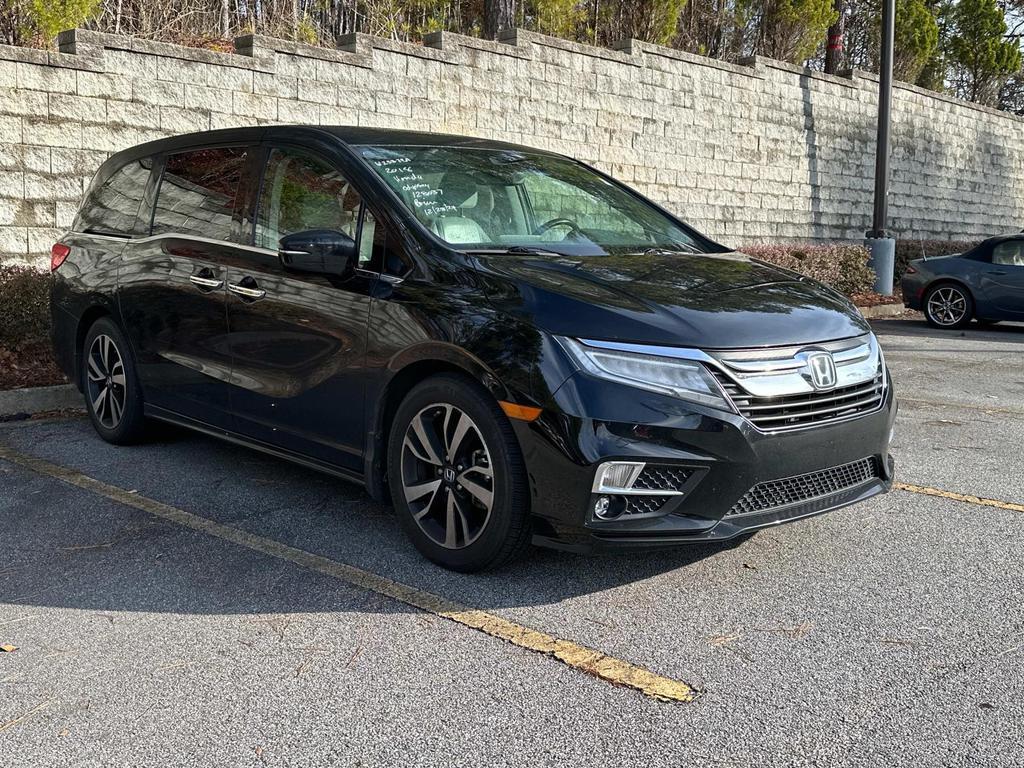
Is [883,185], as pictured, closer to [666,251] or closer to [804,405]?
[666,251]

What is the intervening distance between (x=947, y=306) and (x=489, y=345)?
11768mm

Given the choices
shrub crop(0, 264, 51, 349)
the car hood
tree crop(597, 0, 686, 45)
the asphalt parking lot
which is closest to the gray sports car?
tree crop(597, 0, 686, 45)

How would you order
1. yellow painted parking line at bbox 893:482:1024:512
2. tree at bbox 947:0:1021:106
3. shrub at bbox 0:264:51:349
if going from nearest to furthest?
1. yellow painted parking line at bbox 893:482:1024:512
2. shrub at bbox 0:264:51:349
3. tree at bbox 947:0:1021:106

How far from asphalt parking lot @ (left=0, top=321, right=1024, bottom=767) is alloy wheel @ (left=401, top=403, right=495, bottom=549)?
186mm

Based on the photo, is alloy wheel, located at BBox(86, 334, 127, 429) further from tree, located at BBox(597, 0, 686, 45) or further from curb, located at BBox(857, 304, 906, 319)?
tree, located at BBox(597, 0, 686, 45)

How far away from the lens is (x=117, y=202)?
255 inches

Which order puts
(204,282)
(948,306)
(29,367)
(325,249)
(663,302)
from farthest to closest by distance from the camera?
(948,306) → (29,367) → (204,282) → (325,249) → (663,302)

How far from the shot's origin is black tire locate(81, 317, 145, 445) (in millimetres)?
6184

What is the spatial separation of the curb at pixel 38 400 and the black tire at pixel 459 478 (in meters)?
3.82

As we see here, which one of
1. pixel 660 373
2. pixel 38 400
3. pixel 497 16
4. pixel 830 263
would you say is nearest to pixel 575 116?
pixel 497 16

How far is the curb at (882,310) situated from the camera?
1575 centimetres

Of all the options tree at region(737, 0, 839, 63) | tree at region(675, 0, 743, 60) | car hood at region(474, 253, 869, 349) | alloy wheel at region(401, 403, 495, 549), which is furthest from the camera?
tree at region(675, 0, 743, 60)

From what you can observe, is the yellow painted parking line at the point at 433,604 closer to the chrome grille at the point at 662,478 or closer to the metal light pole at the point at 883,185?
the chrome grille at the point at 662,478

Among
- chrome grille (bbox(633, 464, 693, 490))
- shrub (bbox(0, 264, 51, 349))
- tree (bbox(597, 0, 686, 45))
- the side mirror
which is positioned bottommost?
chrome grille (bbox(633, 464, 693, 490))
